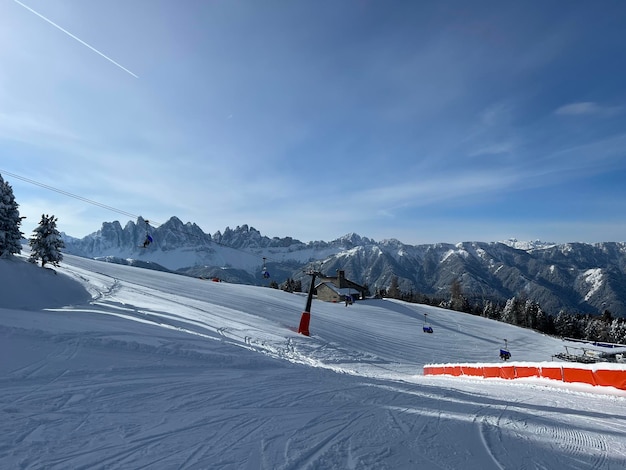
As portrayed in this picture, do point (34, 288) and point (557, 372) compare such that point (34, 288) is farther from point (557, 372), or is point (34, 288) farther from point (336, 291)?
point (336, 291)

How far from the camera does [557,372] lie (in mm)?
13914

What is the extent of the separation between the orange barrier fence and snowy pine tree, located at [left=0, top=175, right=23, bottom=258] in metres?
35.4

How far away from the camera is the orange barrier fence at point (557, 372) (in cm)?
1140

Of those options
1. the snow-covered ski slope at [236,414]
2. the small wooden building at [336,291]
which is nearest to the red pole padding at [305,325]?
the snow-covered ski slope at [236,414]

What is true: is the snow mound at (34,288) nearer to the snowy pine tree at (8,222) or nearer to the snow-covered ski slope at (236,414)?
the snowy pine tree at (8,222)

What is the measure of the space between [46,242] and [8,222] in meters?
3.55

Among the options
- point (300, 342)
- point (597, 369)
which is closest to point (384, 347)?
point (300, 342)

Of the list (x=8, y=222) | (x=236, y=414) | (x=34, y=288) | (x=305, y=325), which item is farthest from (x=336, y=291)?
(x=236, y=414)

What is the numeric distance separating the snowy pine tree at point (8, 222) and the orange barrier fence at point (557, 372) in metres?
35.4

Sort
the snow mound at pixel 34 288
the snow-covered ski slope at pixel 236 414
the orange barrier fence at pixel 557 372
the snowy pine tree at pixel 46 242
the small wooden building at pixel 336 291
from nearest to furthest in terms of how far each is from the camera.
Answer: the snow-covered ski slope at pixel 236 414 → the orange barrier fence at pixel 557 372 → the snow mound at pixel 34 288 → the snowy pine tree at pixel 46 242 → the small wooden building at pixel 336 291

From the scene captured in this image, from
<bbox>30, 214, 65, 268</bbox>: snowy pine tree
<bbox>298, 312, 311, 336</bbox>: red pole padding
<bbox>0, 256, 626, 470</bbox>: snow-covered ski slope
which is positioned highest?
<bbox>30, 214, 65, 268</bbox>: snowy pine tree

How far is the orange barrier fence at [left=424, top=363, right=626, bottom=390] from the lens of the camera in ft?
37.4

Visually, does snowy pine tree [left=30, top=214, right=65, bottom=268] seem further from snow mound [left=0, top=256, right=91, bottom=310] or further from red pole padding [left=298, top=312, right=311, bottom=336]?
red pole padding [left=298, top=312, right=311, bottom=336]

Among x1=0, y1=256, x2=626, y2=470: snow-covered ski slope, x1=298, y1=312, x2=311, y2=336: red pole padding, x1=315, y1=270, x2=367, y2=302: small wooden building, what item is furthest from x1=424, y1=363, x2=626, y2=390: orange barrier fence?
x1=315, y1=270, x2=367, y2=302: small wooden building
